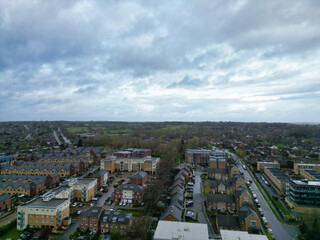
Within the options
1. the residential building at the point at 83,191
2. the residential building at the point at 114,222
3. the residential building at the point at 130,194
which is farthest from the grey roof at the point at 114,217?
Result: the residential building at the point at 83,191

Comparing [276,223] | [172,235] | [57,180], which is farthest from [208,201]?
[57,180]

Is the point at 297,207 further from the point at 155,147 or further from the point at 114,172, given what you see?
the point at 155,147

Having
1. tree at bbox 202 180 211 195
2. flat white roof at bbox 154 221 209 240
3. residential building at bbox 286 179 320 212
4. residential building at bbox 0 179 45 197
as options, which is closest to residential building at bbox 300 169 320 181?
residential building at bbox 286 179 320 212

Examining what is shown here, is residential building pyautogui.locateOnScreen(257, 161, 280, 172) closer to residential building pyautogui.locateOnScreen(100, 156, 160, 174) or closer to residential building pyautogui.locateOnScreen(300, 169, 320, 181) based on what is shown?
residential building pyautogui.locateOnScreen(300, 169, 320, 181)

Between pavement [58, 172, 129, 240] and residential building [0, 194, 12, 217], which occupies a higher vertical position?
residential building [0, 194, 12, 217]

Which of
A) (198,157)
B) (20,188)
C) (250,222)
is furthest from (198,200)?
(20,188)

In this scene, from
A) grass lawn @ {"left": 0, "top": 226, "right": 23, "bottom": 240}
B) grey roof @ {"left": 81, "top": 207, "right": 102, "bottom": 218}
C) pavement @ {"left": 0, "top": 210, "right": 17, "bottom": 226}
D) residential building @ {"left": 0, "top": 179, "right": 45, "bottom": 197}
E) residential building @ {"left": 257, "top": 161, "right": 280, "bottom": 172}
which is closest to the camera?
grass lawn @ {"left": 0, "top": 226, "right": 23, "bottom": 240}

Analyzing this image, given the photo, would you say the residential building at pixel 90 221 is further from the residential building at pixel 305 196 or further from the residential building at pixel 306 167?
the residential building at pixel 306 167
